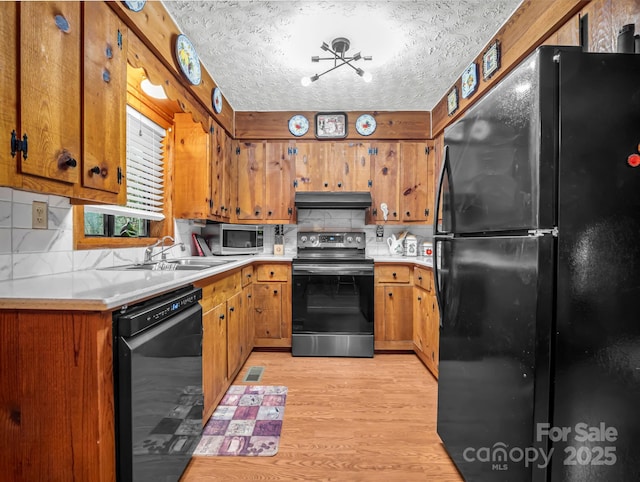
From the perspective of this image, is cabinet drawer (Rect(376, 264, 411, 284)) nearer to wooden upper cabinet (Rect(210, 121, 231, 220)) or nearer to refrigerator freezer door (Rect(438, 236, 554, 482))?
refrigerator freezer door (Rect(438, 236, 554, 482))

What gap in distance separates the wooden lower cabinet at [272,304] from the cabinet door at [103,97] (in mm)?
1770

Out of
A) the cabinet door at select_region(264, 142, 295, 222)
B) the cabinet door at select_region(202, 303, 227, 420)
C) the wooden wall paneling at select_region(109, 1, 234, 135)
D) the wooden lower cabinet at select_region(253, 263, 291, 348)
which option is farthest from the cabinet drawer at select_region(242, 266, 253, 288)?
the wooden wall paneling at select_region(109, 1, 234, 135)

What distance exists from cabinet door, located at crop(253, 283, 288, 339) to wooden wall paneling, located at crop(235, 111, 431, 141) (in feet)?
5.60

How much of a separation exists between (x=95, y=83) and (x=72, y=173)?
1.40ft

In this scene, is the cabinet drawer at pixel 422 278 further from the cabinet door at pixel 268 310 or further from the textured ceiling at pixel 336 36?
the textured ceiling at pixel 336 36

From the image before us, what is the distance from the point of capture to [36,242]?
55.6 inches

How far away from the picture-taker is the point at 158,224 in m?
2.63

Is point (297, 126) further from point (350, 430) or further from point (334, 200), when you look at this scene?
point (350, 430)

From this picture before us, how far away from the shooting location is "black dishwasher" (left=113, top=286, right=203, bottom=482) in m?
1.01

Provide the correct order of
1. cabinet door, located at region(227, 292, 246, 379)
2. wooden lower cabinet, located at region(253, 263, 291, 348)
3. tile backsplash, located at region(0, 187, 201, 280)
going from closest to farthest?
tile backsplash, located at region(0, 187, 201, 280)
cabinet door, located at region(227, 292, 246, 379)
wooden lower cabinet, located at region(253, 263, 291, 348)

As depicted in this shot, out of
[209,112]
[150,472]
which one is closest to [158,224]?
[209,112]

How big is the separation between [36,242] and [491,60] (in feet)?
9.79

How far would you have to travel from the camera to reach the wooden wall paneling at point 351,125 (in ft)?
11.3

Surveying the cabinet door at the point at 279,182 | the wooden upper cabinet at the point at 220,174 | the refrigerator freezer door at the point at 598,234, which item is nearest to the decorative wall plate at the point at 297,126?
the cabinet door at the point at 279,182
